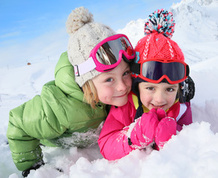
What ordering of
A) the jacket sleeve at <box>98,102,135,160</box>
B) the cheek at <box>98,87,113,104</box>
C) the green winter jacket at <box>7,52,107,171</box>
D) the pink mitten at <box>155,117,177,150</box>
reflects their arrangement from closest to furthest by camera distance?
1. the pink mitten at <box>155,117,177,150</box>
2. the jacket sleeve at <box>98,102,135,160</box>
3. the cheek at <box>98,87,113,104</box>
4. the green winter jacket at <box>7,52,107,171</box>

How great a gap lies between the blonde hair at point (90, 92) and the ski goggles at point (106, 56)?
124 mm

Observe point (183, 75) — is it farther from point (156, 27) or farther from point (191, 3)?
point (191, 3)

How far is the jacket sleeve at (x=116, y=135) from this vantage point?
1.66m

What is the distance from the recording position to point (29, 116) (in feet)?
6.35

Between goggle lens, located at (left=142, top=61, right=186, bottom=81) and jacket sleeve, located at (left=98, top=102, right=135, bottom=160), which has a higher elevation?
goggle lens, located at (left=142, top=61, right=186, bottom=81)

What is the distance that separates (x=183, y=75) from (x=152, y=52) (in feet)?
1.18

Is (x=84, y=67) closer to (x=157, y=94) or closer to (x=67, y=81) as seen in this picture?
(x=67, y=81)

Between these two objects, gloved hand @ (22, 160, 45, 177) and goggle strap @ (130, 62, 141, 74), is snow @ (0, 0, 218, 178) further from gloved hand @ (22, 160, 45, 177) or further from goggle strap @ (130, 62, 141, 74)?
goggle strap @ (130, 62, 141, 74)

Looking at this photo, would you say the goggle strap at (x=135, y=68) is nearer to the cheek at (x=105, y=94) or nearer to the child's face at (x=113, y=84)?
the child's face at (x=113, y=84)

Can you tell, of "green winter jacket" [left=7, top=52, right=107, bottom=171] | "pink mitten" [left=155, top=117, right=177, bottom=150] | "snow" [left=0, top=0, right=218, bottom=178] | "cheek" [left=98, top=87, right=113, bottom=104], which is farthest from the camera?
"green winter jacket" [left=7, top=52, right=107, bottom=171]

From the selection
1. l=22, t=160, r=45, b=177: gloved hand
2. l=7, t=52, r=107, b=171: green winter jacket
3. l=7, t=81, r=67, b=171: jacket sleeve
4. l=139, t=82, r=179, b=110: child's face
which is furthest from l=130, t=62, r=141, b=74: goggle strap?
l=22, t=160, r=45, b=177: gloved hand

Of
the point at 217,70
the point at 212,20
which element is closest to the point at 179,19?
the point at 212,20

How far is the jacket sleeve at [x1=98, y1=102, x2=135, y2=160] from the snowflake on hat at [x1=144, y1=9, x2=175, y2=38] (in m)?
0.83

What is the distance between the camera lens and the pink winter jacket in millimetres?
1672
